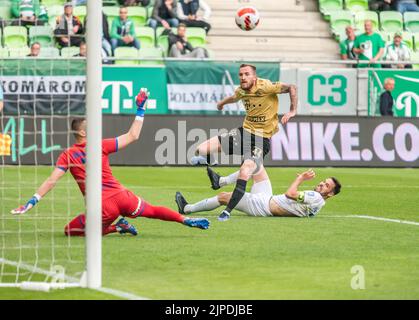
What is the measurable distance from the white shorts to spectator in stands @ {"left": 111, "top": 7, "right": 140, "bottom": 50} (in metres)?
13.1

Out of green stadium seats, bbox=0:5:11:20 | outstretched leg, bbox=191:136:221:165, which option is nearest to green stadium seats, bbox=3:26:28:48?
green stadium seats, bbox=0:5:11:20

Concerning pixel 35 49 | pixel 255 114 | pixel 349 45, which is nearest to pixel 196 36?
pixel 349 45

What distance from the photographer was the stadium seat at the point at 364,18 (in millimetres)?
31945

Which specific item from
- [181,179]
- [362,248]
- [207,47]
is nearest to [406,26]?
[207,47]

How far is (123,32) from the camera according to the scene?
2819 centimetres

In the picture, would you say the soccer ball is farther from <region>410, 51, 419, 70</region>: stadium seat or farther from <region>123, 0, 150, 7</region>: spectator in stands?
<region>123, 0, 150, 7</region>: spectator in stands

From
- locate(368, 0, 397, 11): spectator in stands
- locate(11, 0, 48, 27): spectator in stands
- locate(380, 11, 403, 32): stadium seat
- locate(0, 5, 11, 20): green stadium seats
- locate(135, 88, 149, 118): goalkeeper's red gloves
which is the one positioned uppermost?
locate(368, 0, 397, 11): spectator in stands

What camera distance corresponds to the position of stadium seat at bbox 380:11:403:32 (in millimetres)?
32062

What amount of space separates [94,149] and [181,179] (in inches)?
507

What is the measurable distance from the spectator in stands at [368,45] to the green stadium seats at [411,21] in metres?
3.44

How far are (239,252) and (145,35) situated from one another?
17.9 m

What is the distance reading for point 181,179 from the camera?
22453mm

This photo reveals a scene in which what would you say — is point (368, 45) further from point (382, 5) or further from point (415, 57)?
point (382, 5)

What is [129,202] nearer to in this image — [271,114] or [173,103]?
[271,114]
